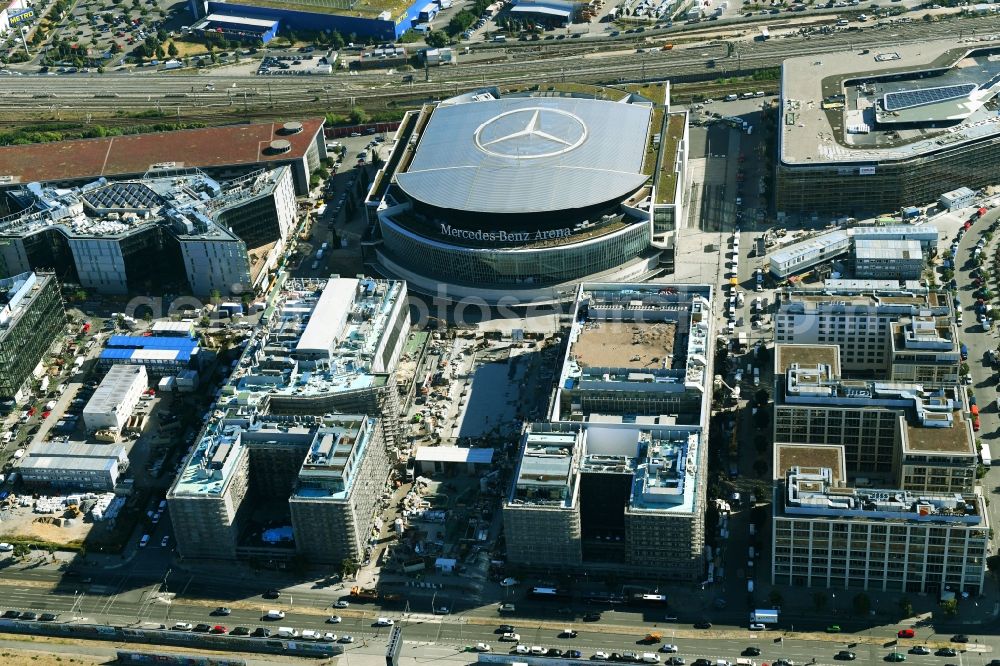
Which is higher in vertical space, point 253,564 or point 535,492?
point 535,492

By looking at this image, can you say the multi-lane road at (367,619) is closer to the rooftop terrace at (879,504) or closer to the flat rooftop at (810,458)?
the rooftop terrace at (879,504)

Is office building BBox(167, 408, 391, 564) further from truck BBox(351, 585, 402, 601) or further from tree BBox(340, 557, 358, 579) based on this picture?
truck BBox(351, 585, 402, 601)

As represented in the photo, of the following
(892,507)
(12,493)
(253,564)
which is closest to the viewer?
(892,507)

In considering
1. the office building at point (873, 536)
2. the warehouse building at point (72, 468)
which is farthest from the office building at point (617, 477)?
the warehouse building at point (72, 468)

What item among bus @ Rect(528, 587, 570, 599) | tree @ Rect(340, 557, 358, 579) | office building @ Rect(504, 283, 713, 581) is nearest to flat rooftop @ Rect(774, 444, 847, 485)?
office building @ Rect(504, 283, 713, 581)

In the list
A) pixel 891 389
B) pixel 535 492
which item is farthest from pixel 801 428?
pixel 535 492

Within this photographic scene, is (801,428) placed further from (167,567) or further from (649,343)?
(167,567)
